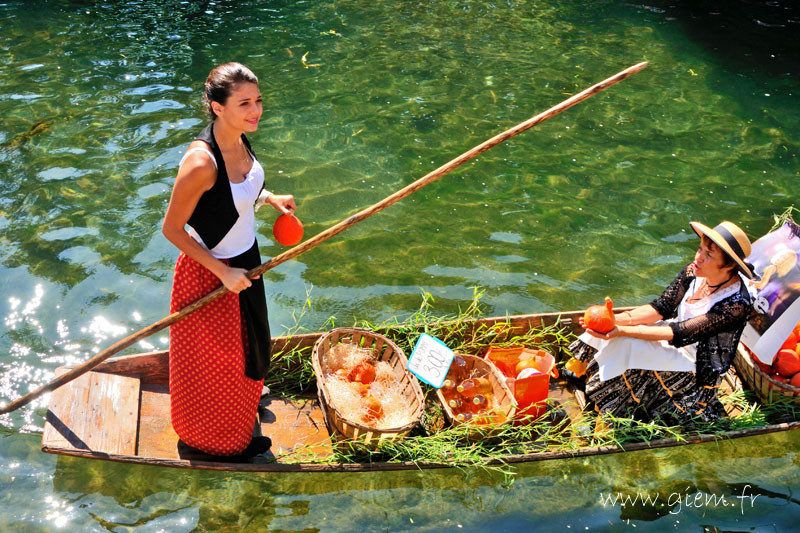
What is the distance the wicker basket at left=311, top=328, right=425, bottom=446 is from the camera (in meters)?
4.06

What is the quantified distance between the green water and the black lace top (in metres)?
0.75

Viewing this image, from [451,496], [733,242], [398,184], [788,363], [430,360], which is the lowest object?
[451,496]

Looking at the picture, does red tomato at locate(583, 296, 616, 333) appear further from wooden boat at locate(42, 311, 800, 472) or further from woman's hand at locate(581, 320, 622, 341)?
wooden boat at locate(42, 311, 800, 472)

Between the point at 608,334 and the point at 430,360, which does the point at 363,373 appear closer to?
the point at 430,360

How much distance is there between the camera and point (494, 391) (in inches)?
179

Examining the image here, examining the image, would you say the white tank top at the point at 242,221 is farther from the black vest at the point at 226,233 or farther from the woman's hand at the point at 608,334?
the woman's hand at the point at 608,334

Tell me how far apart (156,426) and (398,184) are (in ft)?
13.2

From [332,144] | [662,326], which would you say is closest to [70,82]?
[332,144]

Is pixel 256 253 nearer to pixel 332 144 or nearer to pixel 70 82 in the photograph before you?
pixel 332 144

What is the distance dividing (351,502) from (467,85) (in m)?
6.60

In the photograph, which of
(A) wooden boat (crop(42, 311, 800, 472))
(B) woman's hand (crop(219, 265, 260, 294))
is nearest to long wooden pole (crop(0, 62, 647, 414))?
(B) woman's hand (crop(219, 265, 260, 294))

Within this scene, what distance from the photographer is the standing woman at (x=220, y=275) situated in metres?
3.38

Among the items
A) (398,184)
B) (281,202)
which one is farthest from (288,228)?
(398,184)

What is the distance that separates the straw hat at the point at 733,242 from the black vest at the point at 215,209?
2.55 m
